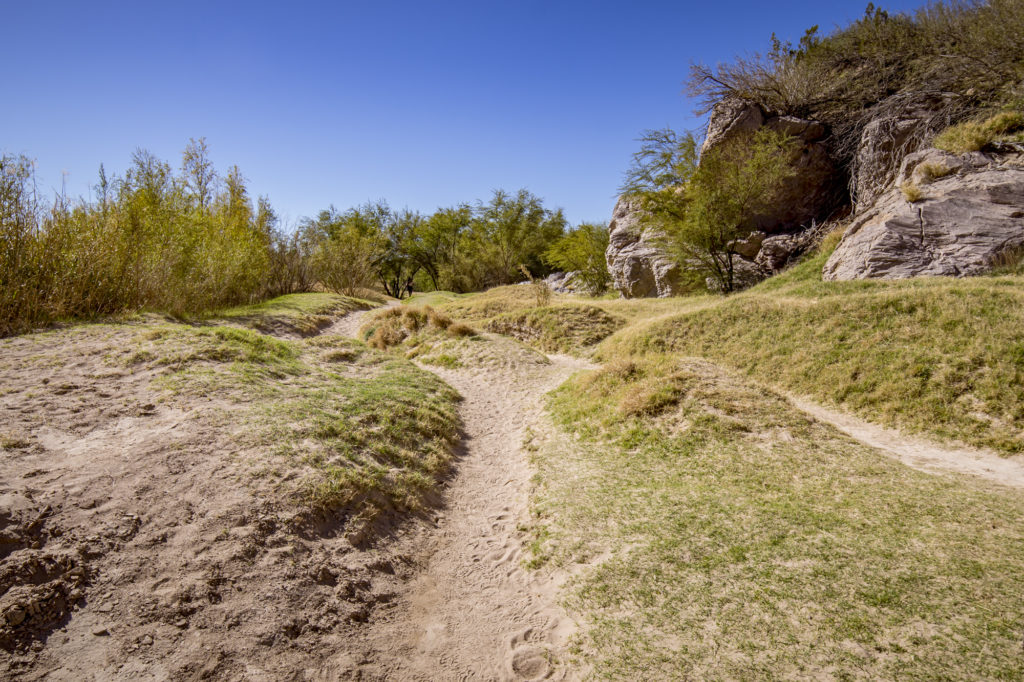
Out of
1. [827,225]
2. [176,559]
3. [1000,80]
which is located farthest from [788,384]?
[1000,80]

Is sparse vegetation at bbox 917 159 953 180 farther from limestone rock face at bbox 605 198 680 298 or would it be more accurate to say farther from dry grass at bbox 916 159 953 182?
limestone rock face at bbox 605 198 680 298

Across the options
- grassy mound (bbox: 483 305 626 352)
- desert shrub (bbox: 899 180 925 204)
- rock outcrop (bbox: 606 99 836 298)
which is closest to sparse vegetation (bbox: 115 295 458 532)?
grassy mound (bbox: 483 305 626 352)

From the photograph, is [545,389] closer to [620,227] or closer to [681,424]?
[681,424]

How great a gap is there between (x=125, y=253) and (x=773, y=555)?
1337 cm

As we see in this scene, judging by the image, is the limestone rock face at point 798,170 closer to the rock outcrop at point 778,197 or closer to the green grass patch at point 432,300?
the rock outcrop at point 778,197

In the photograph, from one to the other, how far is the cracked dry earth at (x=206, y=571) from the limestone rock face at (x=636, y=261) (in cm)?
1917

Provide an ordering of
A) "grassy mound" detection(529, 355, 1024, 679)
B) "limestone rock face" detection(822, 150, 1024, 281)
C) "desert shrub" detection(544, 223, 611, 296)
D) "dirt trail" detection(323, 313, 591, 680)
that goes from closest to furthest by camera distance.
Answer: "grassy mound" detection(529, 355, 1024, 679) → "dirt trail" detection(323, 313, 591, 680) → "limestone rock face" detection(822, 150, 1024, 281) → "desert shrub" detection(544, 223, 611, 296)

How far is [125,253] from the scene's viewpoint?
10.2 meters

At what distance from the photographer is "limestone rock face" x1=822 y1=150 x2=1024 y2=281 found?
1159 centimetres

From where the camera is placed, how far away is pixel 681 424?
6543mm

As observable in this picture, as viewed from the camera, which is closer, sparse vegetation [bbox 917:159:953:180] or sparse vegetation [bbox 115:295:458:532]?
sparse vegetation [bbox 115:295:458:532]

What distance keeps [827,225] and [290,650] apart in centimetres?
2269

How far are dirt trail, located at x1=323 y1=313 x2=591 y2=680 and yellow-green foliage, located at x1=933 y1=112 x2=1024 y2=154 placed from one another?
17676 mm

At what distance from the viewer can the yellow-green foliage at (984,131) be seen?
44.5 feet
